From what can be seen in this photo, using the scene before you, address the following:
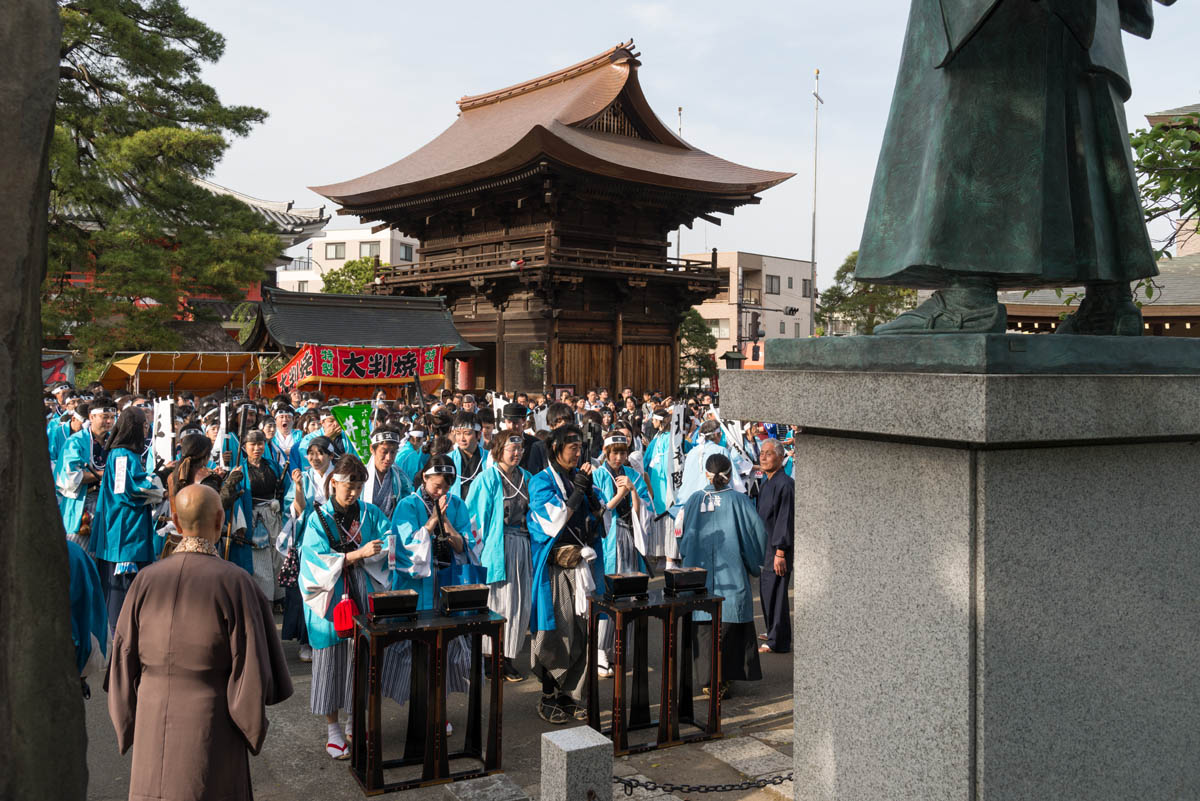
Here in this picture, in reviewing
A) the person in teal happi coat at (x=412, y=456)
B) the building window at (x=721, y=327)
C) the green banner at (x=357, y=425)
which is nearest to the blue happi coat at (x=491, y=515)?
the green banner at (x=357, y=425)

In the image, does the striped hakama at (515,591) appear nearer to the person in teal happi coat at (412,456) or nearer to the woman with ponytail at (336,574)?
the woman with ponytail at (336,574)

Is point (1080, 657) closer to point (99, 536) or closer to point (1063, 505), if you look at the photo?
point (1063, 505)

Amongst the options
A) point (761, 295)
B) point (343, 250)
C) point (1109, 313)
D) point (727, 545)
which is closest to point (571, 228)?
point (727, 545)

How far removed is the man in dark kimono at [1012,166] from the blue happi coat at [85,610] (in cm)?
344

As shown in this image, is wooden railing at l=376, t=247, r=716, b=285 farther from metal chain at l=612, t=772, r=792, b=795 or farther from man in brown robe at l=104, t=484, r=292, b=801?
man in brown robe at l=104, t=484, r=292, b=801

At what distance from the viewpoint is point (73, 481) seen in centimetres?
687

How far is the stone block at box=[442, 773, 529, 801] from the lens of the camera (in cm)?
322

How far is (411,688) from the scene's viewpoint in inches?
190

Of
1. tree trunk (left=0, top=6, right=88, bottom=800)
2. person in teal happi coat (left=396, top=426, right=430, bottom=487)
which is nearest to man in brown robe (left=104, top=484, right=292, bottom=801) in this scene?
tree trunk (left=0, top=6, right=88, bottom=800)

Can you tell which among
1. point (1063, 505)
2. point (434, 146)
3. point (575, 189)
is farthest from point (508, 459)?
point (434, 146)

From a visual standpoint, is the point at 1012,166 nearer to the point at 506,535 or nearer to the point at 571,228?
the point at 506,535

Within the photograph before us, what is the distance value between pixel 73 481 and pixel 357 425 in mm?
2210

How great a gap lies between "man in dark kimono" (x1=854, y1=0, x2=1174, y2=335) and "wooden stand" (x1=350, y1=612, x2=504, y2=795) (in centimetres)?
280

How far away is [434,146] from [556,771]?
104ft
